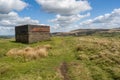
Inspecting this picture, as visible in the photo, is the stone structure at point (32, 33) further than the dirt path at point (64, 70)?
Yes

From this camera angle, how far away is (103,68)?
65.2 ft

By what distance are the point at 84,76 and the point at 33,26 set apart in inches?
1013

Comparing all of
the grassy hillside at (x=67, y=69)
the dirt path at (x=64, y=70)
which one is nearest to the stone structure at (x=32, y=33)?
the grassy hillside at (x=67, y=69)

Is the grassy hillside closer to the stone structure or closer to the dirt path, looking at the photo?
the dirt path

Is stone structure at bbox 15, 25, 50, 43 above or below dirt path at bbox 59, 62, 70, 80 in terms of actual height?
above

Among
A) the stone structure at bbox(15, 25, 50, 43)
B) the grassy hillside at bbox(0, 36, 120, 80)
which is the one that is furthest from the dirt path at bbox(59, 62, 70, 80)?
the stone structure at bbox(15, 25, 50, 43)

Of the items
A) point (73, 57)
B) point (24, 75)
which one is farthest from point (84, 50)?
point (24, 75)

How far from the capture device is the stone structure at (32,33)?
39.9 metres

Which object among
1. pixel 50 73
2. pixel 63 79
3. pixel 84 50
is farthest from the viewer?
pixel 84 50

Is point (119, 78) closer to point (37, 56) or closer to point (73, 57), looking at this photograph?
point (73, 57)

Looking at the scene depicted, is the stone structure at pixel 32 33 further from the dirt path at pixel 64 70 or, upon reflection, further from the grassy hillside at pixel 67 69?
the dirt path at pixel 64 70

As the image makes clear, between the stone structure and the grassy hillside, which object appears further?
the stone structure

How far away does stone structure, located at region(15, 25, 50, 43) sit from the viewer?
39938mm

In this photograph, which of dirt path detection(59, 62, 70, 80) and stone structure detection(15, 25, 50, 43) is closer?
dirt path detection(59, 62, 70, 80)
